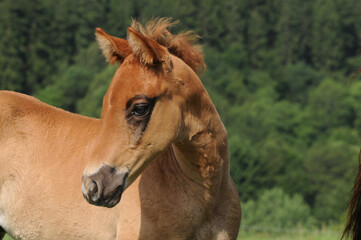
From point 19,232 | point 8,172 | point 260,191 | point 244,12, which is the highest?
point 8,172

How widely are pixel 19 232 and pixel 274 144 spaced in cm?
7041

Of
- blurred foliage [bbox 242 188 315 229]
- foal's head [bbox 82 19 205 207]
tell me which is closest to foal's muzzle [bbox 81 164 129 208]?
foal's head [bbox 82 19 205 207]

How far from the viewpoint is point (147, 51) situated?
4.34m

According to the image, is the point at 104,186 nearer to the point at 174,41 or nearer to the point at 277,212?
the point at 174,41

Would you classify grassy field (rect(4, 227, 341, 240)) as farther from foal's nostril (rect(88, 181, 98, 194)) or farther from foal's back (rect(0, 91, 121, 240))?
foal's nostril (rect(88, 181, 98, 194))

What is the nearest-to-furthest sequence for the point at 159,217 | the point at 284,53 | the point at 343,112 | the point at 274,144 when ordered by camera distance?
the point at 159,217 → the point at 274,144 → the point at 343,112 → the point at 284,53

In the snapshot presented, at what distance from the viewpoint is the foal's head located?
4133mm

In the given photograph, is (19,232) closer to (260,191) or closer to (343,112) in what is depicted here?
(260,191)

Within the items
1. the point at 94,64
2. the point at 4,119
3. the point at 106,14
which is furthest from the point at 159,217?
the point at 106,14

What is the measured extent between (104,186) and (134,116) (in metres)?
0.54

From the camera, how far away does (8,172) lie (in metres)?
5.51

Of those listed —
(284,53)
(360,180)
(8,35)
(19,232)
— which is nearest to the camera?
(360,180)

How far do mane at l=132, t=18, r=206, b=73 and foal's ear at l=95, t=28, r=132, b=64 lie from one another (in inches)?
10.5

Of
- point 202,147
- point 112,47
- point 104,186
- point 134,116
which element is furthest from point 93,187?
point 112,47
